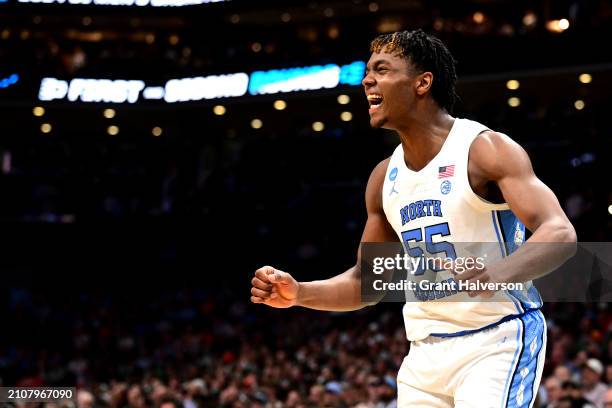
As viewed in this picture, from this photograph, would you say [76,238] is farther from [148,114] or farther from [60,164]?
[148,114]

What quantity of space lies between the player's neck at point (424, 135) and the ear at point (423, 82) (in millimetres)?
100

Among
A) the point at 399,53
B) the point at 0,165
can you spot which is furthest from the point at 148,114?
the point at 399,53

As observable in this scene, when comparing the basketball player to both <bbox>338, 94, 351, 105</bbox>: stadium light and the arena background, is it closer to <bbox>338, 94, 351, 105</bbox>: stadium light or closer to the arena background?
the arena background

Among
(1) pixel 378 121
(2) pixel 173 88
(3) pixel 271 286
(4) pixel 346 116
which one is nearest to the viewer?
(3) pixel 271 286

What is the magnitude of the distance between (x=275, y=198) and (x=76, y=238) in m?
5.06

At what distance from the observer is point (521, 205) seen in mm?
3752

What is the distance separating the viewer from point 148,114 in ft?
72.4

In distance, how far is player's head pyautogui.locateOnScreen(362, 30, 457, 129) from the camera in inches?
167

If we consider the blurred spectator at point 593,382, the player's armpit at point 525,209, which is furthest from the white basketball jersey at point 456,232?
the blurred spectator at point 593,382

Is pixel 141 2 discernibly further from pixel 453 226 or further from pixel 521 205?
pixel 521 205

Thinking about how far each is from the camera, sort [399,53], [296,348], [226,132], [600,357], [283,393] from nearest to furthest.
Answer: [399,53] → [600,357] → [283,393] → [296,348] → [226,132]

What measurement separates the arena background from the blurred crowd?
0.07 m

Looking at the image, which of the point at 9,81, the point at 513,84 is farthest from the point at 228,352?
the point at 9,81

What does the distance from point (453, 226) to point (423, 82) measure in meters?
0.70
